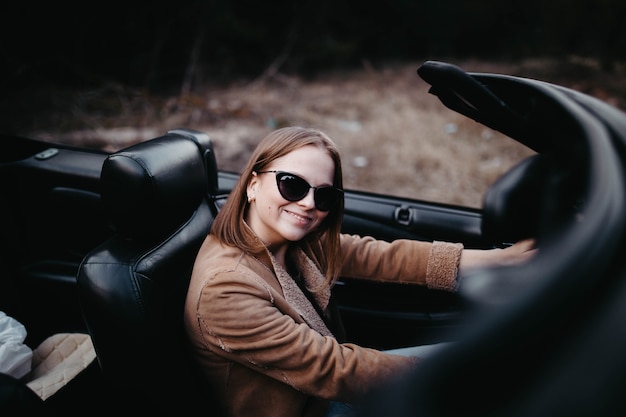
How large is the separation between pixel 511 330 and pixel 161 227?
47.9 inches

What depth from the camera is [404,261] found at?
5.89 feet

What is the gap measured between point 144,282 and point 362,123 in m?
5.67

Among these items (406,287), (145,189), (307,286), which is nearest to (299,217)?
(307,286)

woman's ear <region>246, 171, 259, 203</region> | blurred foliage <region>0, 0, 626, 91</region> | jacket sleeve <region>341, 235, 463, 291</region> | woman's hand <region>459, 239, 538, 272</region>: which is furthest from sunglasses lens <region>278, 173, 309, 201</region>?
blurred foliage <region>0, 0, 626, 91</region>

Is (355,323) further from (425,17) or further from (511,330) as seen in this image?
(425,17)

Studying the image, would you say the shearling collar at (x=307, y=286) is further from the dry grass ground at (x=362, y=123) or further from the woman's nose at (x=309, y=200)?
the dry grass ground at (x=362, y=123)

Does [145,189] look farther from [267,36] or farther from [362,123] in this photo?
[267,36]

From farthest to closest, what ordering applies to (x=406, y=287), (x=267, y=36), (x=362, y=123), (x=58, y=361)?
(x=267, y=36) < (x=362, y=123) < (x=406, y=287) < (x=58, y=361)

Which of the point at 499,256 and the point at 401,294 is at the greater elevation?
the point at 499,256

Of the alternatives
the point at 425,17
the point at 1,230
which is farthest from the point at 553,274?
the point at 425,17

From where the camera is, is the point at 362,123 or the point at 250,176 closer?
the point at 250,176

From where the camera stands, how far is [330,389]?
3.98 ft

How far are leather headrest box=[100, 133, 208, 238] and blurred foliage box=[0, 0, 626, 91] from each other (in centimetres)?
495

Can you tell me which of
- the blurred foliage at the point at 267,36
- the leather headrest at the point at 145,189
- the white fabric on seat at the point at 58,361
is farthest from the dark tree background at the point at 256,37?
the leather headrest at the point at 145,189
